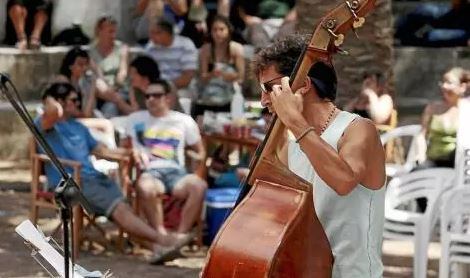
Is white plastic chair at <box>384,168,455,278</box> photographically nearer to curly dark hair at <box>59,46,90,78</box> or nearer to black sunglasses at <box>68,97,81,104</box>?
black sunglasses at <box>68,97,81,104</box>

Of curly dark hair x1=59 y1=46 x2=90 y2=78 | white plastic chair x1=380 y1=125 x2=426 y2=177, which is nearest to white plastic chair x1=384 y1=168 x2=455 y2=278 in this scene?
white plastic chair x1=380 y1=125 x2=426 y2=177

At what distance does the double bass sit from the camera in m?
3.57

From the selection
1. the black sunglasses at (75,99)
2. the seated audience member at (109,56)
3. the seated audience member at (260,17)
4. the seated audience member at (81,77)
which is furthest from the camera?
the seated audience member at (260,17)

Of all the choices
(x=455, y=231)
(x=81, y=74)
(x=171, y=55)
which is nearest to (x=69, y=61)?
(x=81, y=74)

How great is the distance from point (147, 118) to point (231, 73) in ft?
7.83

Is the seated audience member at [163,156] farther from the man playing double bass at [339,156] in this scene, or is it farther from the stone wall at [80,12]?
the stone wall at [80,12]

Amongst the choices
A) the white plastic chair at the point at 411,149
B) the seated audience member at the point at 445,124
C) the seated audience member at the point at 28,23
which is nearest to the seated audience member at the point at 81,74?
the white plastic chair at the point at 411,149

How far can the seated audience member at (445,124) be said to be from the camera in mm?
8969

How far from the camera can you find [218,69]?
11.6 meters

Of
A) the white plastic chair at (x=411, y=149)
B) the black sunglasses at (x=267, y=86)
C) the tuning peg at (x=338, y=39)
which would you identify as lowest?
the white plastic chair at (x=411, y=149)

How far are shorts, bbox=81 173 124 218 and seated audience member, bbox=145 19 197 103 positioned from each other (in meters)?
3.61

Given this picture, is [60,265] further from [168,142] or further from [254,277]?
[168,142]

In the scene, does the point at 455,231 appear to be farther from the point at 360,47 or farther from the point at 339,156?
the point at 339,156

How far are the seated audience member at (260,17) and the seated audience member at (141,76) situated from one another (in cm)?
369
